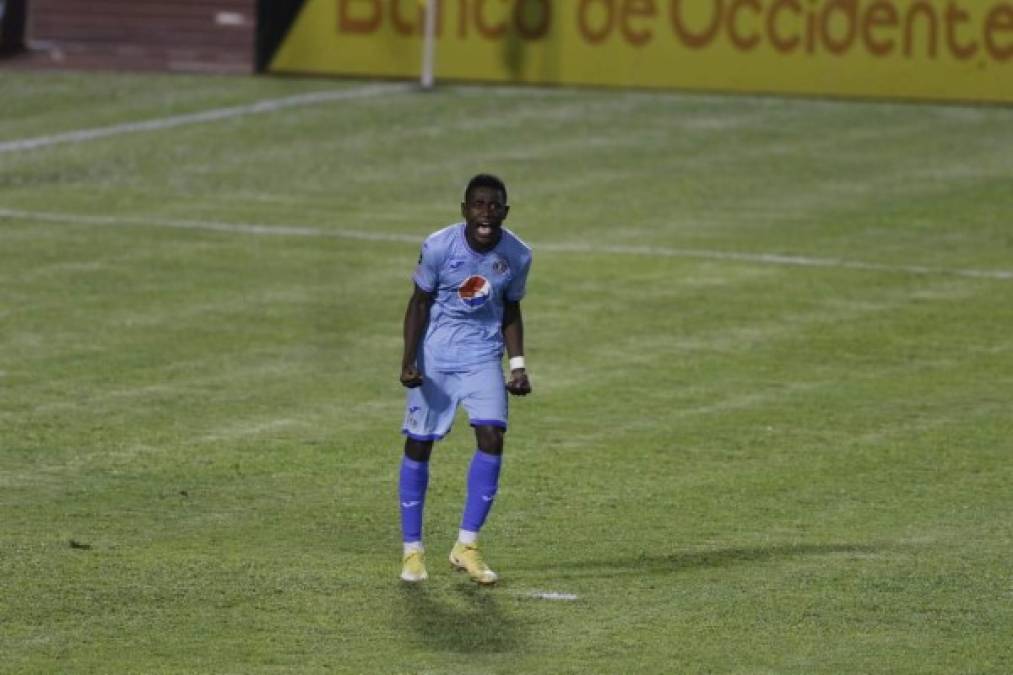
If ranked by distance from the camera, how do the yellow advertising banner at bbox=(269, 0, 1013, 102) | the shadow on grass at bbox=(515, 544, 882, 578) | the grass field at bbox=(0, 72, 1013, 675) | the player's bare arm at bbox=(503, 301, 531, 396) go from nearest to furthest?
the grass field at bbox=(0, 72, 1013, 675) → the player's bare arm at bbox=(503, 301, 531, 396) → the shadow on grass at bbox=(515, 544, 882, 578) → the yellow advertising banner at bbox=(269, 0, 1013, 102)

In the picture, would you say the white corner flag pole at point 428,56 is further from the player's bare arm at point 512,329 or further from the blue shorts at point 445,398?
the blue shorts at point 445,398

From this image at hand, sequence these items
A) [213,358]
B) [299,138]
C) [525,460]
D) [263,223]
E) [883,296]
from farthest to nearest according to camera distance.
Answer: [299,138]
[263,223]
[883,296]
[213,358]
[525,460]

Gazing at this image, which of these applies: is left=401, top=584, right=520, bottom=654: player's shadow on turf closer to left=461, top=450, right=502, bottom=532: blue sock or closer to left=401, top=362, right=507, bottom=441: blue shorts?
left=461, top=450, right=502, bottom=532: blue sock

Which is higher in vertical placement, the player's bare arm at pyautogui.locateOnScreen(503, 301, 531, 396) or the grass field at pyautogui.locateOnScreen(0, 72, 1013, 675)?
the player's bare arm at pyautogui.locateOnScreen(503, 301, 531, 396)

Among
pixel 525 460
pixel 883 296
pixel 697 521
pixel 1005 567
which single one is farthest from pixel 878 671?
pixel 883 296

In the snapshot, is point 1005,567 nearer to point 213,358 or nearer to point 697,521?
point 697,521

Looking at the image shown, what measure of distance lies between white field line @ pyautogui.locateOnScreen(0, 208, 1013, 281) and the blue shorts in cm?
1230

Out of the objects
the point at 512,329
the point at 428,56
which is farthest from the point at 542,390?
the point at 428,56

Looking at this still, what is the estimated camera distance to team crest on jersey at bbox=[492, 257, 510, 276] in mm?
11522

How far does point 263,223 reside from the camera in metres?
25.7

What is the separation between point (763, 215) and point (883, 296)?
456 cm

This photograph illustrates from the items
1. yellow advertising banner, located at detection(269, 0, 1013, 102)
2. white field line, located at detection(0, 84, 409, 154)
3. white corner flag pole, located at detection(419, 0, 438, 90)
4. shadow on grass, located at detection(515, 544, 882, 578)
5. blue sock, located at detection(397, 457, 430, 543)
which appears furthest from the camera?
white corner flag pole, located at detection(419, 0, 438, 90)

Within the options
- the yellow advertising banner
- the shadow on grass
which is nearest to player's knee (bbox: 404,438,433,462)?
the shadow on grass

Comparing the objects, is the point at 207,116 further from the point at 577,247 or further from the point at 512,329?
the point at 512,329
